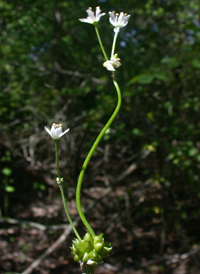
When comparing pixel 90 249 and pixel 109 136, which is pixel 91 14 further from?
pixel 109 136

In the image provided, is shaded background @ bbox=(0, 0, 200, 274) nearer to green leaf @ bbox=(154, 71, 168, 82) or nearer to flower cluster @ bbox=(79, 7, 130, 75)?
green leaf @ bbox=(154, 71, 168, 82)

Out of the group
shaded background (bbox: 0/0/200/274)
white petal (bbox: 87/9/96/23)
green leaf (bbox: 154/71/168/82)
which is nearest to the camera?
white petal (bbox: 87/9/96/23)

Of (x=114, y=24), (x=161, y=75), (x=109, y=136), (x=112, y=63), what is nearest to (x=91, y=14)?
(x=114, y=24)

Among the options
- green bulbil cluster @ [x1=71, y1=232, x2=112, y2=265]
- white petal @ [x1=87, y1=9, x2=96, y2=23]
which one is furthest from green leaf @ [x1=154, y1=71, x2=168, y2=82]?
green bulbil cluster @ [x1=71, y1=232, x2=112, y2=265]

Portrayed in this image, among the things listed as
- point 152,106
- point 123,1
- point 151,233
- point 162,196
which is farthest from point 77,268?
point 123,1

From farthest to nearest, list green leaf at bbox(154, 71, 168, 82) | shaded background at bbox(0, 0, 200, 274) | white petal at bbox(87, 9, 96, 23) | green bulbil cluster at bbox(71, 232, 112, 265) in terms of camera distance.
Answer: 1. shaded background at bbox(0, 0, 200, 274)
2. green leaf at bbox(154, 71, 168, 82)
3. white petal at bbox(87, 9, 96, 23)
4. green bulbil cluster at bbox(71, 232, 112, 265)

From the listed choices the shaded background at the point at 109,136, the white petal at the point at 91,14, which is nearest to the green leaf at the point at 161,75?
the shaded background at the point at 109,136

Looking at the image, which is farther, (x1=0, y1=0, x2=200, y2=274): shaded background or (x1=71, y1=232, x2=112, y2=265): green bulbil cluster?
(x1=0, y1=0, x2=200, y2=274): shaded background

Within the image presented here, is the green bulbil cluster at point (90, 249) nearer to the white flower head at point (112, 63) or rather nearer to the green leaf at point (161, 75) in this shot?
the white flower head at point (112, 63)

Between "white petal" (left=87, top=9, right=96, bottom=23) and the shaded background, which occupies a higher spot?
"white petal" (left=87, top=9, right=96, bottom=23)
